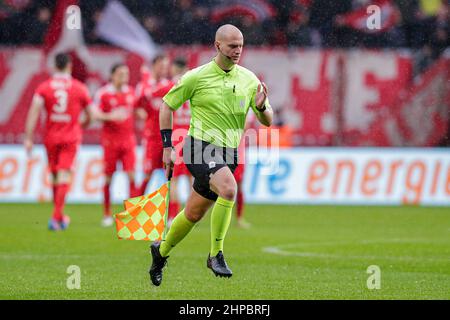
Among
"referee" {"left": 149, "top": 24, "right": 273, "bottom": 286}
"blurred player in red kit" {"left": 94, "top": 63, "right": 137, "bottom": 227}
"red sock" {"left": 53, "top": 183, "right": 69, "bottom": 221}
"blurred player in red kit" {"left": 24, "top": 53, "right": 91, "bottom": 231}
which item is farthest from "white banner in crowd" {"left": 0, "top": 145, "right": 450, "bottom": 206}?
"referee" {"left": 149, "top": 24, "right": 273, "bottom": 286}

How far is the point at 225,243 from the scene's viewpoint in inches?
547

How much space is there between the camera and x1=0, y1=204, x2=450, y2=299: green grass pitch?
30.3ft

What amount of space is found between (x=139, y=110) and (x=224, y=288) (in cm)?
734

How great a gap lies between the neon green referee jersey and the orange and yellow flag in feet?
2.08

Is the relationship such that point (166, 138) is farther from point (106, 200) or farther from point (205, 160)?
point (106, 200)

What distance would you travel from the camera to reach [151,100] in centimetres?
1596

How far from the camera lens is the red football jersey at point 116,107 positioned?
1733 centimetres

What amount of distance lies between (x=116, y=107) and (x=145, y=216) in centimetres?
792

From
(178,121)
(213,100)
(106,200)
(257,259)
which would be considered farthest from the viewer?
(106,200)

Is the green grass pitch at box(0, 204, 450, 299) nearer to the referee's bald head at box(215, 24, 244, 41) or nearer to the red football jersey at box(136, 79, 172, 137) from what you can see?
the red football jersey at box(136, 79, 172, 137)

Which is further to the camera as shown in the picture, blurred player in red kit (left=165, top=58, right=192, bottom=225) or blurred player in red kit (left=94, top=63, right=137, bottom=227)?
blurred player in red kit (left=94, top=63, right=137, bottom=227)

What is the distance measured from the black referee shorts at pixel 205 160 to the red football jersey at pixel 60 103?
6795 millimetres

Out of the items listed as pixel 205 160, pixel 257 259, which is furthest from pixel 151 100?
pixel 205 160
